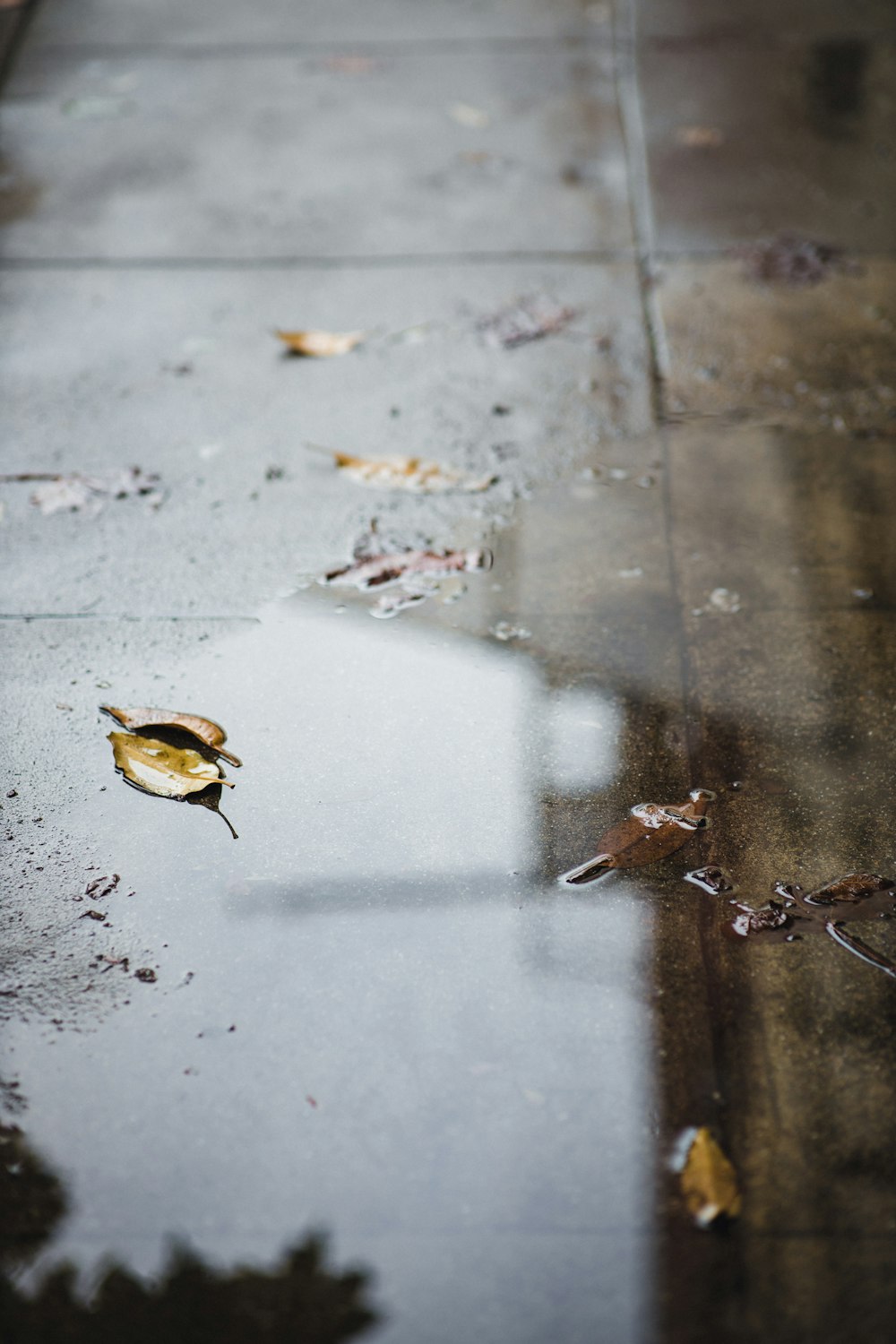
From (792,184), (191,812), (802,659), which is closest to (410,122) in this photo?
(792,184)

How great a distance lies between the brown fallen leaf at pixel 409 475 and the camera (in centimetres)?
304

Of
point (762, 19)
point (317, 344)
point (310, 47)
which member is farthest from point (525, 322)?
point (762, 19)

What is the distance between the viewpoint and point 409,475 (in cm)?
307

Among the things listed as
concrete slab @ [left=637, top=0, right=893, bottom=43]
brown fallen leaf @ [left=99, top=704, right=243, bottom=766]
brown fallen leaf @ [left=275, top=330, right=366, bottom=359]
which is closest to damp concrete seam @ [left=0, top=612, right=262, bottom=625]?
brown fallen leaf @ [left=99, top=704, right=243, bottom=766]

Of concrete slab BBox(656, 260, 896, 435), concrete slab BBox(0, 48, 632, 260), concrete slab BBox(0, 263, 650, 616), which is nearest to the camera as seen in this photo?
concrete slab BBox(0, 263, 650, 616)

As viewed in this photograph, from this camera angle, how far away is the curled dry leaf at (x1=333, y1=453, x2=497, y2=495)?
3.04m

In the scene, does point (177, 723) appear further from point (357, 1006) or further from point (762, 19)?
point (762, 19)

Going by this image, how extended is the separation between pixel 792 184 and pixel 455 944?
3388 mm

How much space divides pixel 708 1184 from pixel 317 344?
262cm

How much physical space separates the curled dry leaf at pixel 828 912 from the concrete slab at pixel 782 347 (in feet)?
5.05

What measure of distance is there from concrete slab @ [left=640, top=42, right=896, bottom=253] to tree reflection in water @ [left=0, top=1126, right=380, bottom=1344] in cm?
336

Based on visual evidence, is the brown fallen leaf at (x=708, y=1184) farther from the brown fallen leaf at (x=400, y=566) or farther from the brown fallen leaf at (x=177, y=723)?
the brown fallen leaf at (x=400, y=566)

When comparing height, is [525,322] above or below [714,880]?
above

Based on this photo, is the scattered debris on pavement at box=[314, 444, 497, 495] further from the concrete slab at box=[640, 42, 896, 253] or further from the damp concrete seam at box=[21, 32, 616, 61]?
the damp concrete seam at box=[21, 32, 616, 61]
